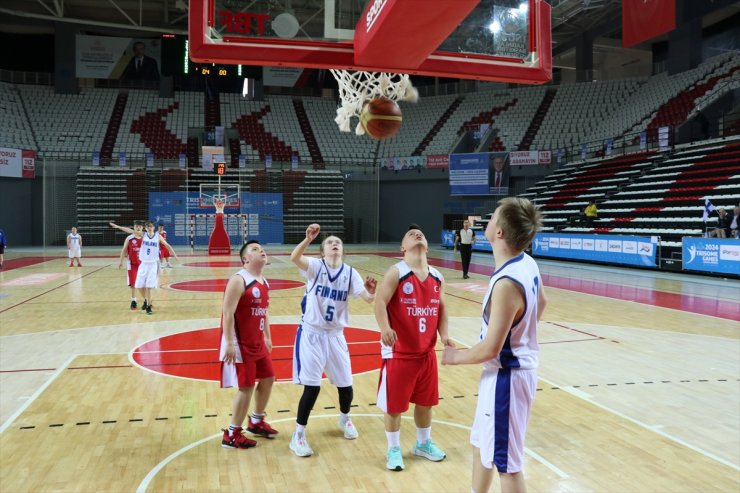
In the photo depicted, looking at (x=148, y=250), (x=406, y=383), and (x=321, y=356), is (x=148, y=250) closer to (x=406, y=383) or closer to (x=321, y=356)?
(x=321, y=356)

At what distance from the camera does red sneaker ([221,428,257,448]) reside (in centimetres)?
443

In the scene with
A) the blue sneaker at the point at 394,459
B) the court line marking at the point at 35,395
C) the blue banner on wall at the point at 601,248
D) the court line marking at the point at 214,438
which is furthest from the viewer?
the blue banner on wall at the point at 601,248

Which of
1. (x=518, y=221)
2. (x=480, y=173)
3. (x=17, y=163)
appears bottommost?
(x=518, y=221)

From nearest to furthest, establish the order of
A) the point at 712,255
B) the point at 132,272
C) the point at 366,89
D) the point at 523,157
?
1. the point at 366,89
2. the point at 132,272
3. the point at 712,255
4. the point at 523,157

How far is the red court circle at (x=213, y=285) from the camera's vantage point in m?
14.0

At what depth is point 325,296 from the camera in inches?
181

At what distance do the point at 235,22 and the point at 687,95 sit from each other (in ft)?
88.0

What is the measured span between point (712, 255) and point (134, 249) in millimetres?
14213

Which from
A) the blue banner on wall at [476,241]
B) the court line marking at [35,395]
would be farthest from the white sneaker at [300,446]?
the blue banner on wall at [476,241]

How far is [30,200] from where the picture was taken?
96.0 ft

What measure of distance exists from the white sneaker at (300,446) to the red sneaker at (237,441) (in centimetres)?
32

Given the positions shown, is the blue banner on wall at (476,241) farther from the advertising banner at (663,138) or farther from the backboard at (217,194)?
the backboard at (217,194)

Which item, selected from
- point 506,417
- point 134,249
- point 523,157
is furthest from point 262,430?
point 523,157

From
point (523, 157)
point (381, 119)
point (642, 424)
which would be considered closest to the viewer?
point (642, 424)
